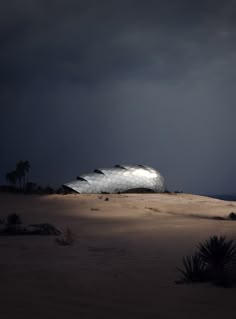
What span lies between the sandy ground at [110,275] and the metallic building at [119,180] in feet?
62.4

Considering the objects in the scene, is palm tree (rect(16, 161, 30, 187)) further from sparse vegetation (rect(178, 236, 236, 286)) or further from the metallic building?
sparse vegetation (rect(178, 236, 236, 286))

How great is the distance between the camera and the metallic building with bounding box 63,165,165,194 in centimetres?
3269

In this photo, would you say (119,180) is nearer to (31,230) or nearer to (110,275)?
(31,230)

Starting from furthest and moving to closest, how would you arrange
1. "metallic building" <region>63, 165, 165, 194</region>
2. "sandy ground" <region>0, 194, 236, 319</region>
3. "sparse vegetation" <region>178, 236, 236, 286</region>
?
"metallic building" <region>63, 165, 165, 194</region> → "sparse vegetation" <region>178, 236, 236, 286</region> → "sandy ground" <region>0, 194, 236, 319</region>

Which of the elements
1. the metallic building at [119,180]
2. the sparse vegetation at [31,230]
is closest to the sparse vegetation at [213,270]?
the sparse vegetation at [31,230]

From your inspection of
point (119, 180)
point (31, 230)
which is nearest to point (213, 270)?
point (31, 230)

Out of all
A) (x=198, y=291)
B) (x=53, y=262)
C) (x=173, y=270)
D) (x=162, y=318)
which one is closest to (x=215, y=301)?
(x=198, y=291)

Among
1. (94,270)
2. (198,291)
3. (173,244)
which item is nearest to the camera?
(198,291)

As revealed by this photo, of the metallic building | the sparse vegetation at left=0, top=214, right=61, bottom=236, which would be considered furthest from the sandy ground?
the metallic building

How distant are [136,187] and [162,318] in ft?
103

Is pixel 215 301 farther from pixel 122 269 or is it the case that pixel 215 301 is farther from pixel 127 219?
pixel 127 219

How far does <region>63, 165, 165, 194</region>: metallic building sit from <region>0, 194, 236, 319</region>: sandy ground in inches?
748

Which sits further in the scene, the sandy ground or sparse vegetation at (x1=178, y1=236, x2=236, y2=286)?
sparse vegetation at (x1=178, y1=236, x2=236, y2=286)

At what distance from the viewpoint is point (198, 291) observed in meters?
5.15
